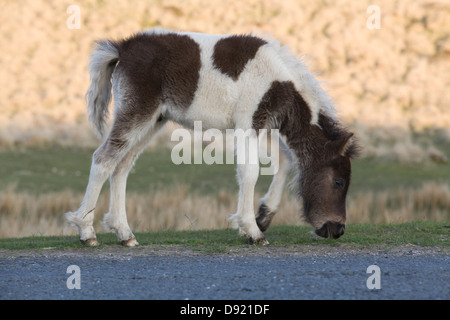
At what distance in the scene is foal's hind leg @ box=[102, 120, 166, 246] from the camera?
884 cm

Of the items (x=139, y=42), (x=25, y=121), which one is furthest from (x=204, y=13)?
(x=139, y=42)

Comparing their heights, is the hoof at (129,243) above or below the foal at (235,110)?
below

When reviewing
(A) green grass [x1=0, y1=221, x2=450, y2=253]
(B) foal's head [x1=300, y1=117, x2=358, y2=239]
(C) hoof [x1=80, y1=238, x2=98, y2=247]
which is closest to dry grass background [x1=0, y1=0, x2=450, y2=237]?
(A) green grass [x1=0, y1=221, x2=450, y2=253]

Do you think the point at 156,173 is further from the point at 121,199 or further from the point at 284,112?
the point at 284,112

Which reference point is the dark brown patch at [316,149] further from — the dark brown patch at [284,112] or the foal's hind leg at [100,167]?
the foal's hind leg at [100,167]

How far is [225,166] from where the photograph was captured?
765 inches

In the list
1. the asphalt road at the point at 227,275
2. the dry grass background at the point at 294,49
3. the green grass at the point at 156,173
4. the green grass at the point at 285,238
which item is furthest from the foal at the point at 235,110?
the dry grass background at the point at 294,49

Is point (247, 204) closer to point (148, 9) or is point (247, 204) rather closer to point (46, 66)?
point (46, 66)

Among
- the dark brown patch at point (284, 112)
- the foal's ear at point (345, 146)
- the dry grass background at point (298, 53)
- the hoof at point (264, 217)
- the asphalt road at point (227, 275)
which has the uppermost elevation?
the dry grass background at point (298, 53)

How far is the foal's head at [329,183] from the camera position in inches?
342

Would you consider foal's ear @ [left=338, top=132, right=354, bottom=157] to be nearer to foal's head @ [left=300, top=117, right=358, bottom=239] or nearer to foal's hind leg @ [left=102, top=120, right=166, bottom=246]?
foal's head @ [left=300, top=117, right=358, bottom=239]

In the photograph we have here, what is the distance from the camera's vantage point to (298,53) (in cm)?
3459

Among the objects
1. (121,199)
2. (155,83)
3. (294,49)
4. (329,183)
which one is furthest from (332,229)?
(294,49)

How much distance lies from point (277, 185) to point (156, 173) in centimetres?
966
